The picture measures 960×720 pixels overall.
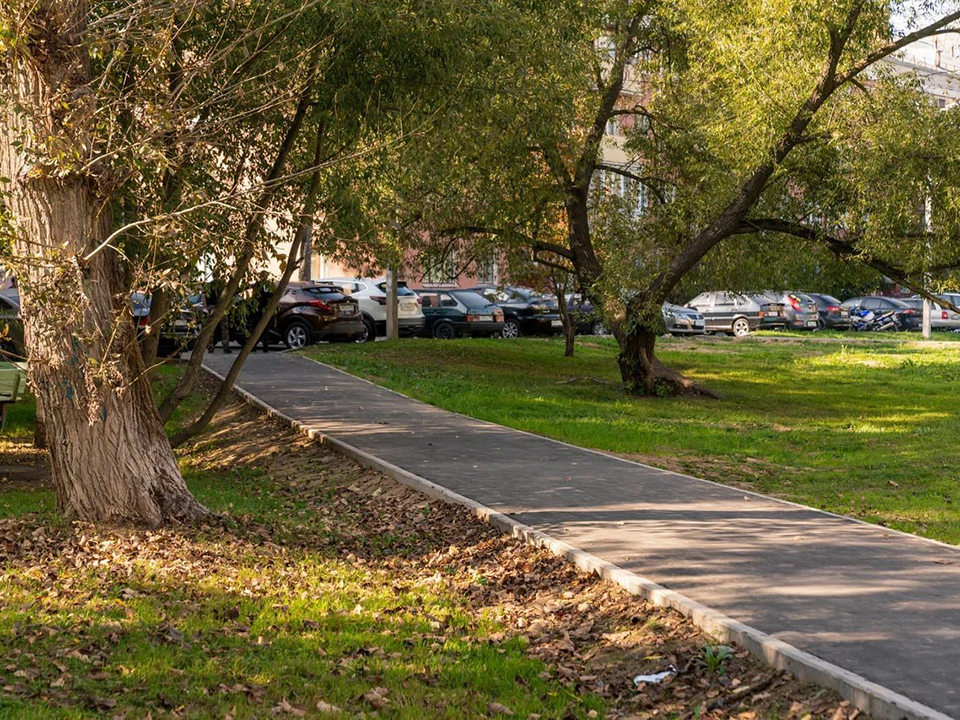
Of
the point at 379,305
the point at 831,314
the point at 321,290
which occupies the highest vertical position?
the point at 321,290

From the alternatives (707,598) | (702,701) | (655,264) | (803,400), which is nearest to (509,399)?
(655,264)

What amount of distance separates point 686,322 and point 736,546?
111 ft

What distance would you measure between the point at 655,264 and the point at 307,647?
45.3ft

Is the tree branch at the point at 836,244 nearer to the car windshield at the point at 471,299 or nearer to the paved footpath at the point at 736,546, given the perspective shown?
the paved footpath at the point at 736,546

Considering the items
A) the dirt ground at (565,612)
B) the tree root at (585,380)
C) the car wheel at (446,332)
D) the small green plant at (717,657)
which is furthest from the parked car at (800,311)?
the small green plant at (717,657)

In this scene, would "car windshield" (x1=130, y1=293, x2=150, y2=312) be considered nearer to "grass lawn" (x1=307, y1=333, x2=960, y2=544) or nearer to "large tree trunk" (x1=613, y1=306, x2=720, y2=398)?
"grass lawn" (x1=307, y1=333, x2=960, y2=544)

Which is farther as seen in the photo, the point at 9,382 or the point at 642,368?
the point at 642,368

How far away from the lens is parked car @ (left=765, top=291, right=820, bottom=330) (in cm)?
4578

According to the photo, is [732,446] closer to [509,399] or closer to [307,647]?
[509,399]

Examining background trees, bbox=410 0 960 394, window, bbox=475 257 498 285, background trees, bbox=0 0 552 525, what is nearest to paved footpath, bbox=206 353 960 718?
background trees, bbox=0 0 552 525

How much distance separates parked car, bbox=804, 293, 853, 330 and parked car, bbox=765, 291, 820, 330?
0.48 m

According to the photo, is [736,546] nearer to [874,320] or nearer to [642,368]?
[642,368]

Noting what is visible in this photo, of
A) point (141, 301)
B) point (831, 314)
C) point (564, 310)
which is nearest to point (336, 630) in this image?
point (141, 301)

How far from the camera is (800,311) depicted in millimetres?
46125
